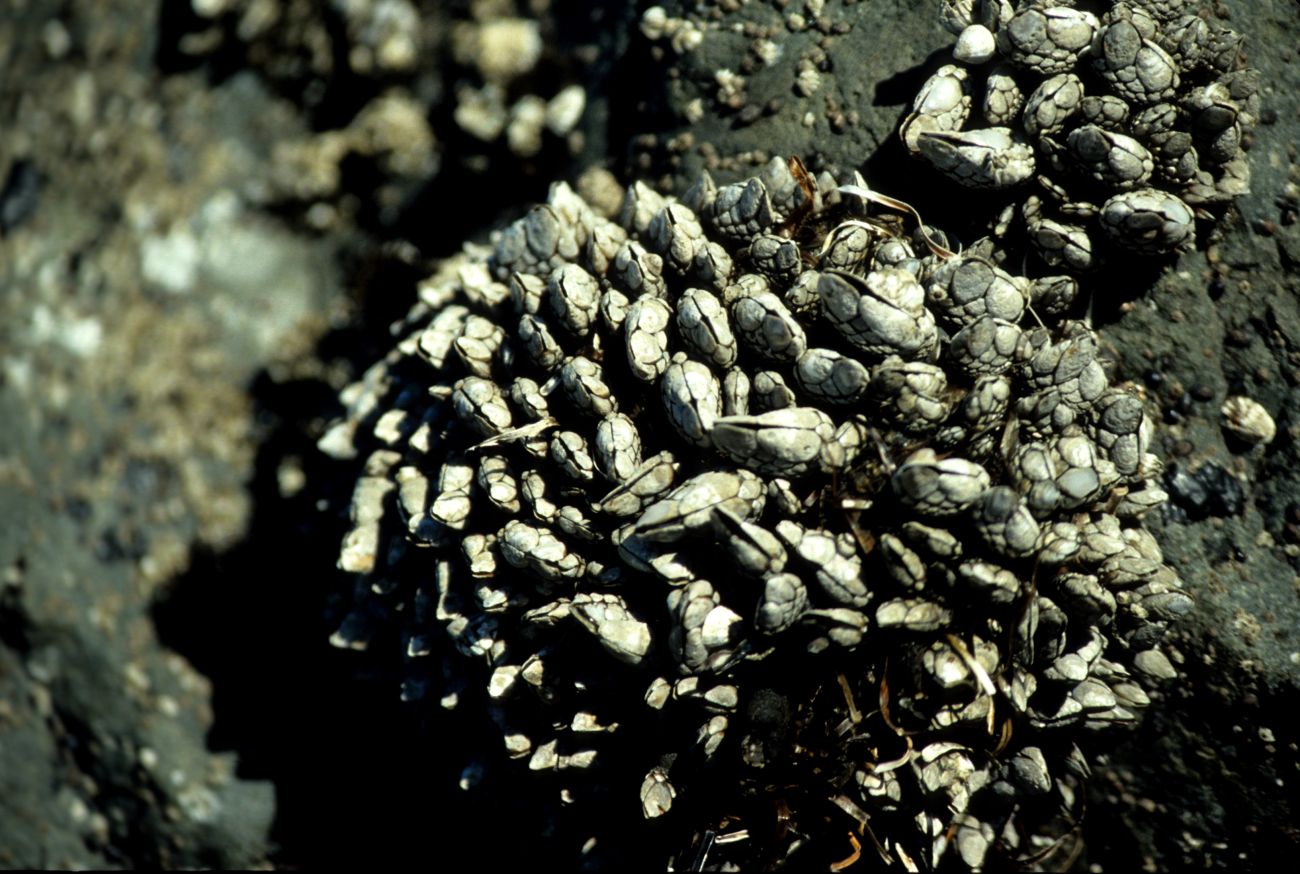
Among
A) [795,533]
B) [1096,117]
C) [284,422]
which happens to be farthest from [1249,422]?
[284,422]

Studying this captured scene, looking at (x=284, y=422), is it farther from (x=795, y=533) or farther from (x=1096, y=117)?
(x=1096, y=117)

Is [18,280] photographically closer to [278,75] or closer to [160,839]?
[278,75]

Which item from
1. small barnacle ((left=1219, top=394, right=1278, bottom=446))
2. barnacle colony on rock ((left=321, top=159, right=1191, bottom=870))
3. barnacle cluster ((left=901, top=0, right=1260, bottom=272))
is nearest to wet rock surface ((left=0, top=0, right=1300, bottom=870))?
small barnacle ((left=1219, top=394, right=1278, bottom=446))

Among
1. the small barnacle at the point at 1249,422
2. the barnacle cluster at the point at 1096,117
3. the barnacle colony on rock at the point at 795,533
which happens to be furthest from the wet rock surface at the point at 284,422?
the barnacle colony on rock at the point at 795,533

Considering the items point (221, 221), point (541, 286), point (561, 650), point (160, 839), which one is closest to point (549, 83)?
point (541, 286)

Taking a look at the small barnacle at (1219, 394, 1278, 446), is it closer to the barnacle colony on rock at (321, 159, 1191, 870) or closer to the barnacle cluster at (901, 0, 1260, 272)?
the barnacle colony on rock at (321, 159, 1191, 870)
